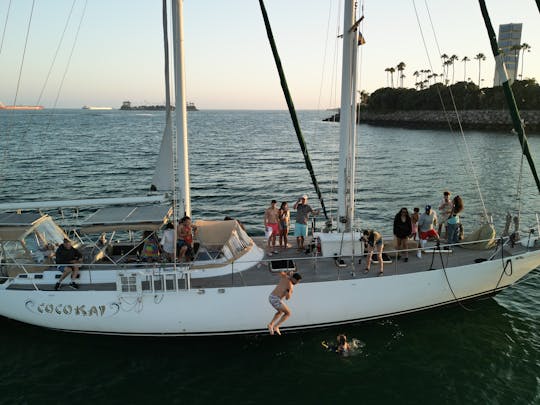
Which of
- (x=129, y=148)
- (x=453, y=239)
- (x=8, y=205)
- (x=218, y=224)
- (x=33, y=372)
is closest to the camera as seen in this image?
(x=33, y=372)

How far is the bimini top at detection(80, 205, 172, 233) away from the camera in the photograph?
10688mm

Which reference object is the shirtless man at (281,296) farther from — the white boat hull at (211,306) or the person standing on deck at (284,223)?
the person standing on deck at (284,223)

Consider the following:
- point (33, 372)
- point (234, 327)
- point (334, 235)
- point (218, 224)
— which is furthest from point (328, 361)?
point (33, 372)

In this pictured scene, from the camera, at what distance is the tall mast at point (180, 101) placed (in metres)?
10.7

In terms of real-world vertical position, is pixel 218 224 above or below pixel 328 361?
above

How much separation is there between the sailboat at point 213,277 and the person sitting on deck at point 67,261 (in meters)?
0.17

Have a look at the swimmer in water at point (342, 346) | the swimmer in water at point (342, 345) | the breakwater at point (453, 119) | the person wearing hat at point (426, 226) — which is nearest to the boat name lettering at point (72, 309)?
the swimmer in water at point (342, 346)

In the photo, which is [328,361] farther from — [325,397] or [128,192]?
[128,192]

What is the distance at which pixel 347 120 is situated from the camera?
11102 millimetres

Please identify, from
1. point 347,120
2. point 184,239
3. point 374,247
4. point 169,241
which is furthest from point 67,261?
point 347,120

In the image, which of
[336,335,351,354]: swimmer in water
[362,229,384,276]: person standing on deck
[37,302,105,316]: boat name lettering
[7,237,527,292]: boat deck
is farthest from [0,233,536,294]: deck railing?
[336,335,351,354]: swimmer in water

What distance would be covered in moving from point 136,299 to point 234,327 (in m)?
2.50

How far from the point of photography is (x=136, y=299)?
1045 centimetres

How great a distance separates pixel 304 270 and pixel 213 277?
243 cm
